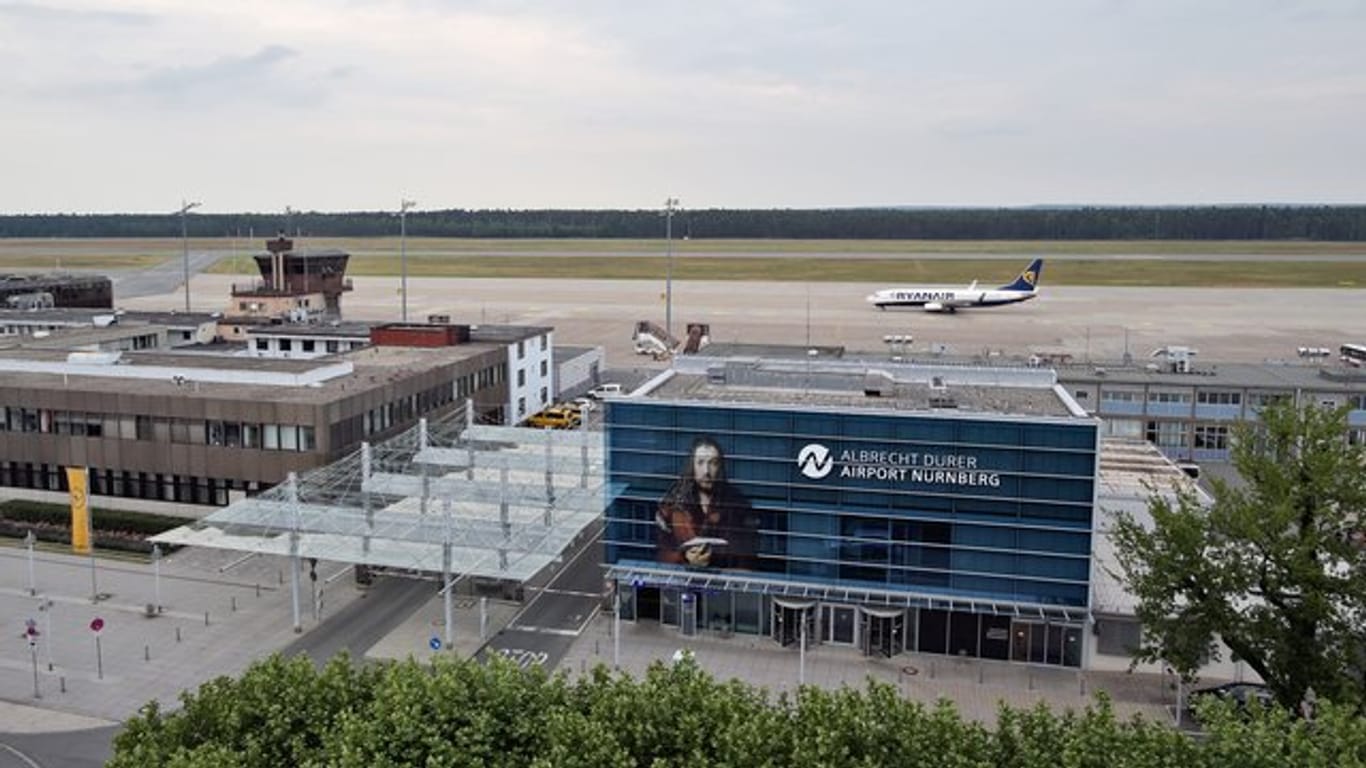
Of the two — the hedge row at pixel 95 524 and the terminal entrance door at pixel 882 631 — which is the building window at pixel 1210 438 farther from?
the hedge row at pixel 95 524

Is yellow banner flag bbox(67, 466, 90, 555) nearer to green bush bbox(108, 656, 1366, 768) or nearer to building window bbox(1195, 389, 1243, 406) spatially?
green bush bbox(108, 656, 1366, 768)

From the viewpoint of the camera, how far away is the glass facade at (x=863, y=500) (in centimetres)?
4322

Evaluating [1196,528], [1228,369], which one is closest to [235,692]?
[1196,528]

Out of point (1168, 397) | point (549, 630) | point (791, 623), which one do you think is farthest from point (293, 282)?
point (791, 623)

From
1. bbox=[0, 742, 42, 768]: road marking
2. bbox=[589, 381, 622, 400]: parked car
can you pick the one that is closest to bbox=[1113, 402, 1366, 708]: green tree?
bbox=[0, 742, 42, 768]: road marking

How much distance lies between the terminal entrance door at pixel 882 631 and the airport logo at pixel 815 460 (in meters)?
5.81

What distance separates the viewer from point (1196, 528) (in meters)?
34.8

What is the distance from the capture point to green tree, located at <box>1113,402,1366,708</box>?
33.2 meters

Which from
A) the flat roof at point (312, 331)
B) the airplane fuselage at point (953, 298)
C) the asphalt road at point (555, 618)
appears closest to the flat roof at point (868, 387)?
the asphalt road at point (555, 618)

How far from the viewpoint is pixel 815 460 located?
45.2 m

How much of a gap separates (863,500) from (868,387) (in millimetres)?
6983

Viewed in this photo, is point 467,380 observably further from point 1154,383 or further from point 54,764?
point 1154,383

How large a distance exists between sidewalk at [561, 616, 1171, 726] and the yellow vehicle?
36.9m

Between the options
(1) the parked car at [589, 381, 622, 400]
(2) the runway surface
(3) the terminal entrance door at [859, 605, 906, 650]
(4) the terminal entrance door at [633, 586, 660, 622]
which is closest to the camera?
(3) the terminal entrance door at [859, 605, 906, 650]
